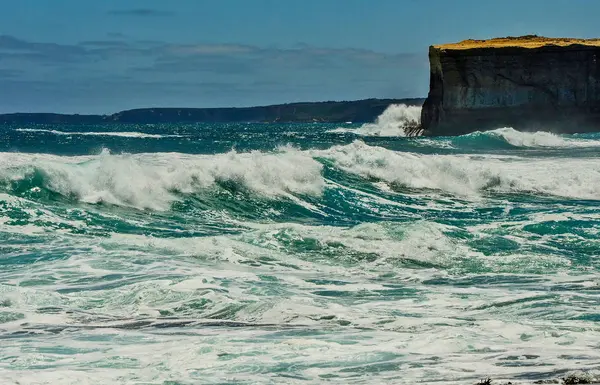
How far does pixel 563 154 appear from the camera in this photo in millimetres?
41281

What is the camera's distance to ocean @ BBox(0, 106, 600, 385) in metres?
8.75

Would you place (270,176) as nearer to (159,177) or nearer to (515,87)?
(159,177)

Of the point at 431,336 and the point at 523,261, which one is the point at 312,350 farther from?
the point at 523,261

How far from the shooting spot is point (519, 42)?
69438 mm

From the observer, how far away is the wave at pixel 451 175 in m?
26.5

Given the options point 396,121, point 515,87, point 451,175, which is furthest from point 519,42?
point 451,175

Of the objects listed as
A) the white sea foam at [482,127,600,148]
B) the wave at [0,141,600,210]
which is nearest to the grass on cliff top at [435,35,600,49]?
the white sea foam at [482,127,600,148]

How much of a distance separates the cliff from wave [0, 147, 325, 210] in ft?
136

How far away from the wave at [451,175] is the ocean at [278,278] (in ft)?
2.22

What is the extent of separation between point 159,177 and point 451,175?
28.4ft

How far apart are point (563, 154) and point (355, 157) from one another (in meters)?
15.8

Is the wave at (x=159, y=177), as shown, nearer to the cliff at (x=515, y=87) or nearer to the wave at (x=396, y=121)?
the cliff at (x=515, y=87)

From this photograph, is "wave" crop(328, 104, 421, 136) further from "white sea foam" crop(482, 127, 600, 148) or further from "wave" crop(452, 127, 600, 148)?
"wave" crop(452, 127, 600, 148)

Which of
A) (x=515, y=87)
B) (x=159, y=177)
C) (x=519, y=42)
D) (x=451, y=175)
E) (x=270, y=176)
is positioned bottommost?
Result: (x=451, y=175)
